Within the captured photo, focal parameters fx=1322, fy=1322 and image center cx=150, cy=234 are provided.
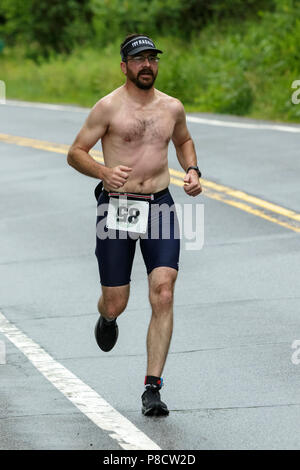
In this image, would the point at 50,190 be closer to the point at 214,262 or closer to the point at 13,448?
the point at 214,262

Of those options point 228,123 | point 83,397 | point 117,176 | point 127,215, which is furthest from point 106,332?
point 228,123

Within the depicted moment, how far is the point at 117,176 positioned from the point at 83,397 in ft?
4.46

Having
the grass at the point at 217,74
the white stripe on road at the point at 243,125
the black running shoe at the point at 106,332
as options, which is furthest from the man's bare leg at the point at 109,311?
the grass at the point at 217,74

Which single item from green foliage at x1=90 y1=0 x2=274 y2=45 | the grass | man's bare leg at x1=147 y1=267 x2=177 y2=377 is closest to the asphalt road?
man's bare leg at x1=147 y1=267 x2=177 y2=377

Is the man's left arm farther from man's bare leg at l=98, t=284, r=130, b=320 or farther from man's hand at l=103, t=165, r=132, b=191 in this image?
man's bare leg at l=98, t=284, r=130, b=320

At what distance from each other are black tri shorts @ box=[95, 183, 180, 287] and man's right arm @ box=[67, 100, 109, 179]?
21 cm

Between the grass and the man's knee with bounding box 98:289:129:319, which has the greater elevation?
the grass

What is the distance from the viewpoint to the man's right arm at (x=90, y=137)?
792 centimetres

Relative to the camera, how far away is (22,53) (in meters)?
48.0

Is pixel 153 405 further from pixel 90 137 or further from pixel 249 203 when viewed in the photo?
pixel 249 203

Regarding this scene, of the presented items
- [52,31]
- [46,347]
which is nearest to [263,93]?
[46,347]

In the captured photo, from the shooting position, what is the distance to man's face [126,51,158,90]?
7797 millimetres

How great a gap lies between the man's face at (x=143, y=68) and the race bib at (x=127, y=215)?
69 cm

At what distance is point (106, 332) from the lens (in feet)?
28.2
